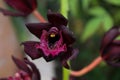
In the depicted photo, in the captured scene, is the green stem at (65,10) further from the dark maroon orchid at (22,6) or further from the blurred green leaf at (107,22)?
the blurred green leaf at (107,22)

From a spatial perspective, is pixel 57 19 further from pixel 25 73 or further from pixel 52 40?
pixel 25 73

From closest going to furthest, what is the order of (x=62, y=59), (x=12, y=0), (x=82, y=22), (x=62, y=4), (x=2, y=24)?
(x=62, y=59) < (x=62, y=4) < (x=12, y=0) < (x=2, y=24) < (x=82, y=22)

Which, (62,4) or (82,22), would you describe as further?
(82,22)

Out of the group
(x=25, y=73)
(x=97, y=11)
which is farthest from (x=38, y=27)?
(x=97, y=11)

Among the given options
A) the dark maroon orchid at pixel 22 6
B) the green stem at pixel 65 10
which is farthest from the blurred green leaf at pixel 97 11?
the green stem at pixel 65 10

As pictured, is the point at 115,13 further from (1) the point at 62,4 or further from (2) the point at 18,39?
(1) the point at 62,4

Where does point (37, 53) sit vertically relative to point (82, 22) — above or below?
above

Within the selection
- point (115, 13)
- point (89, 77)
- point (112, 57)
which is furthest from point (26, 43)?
point (89, 77)
